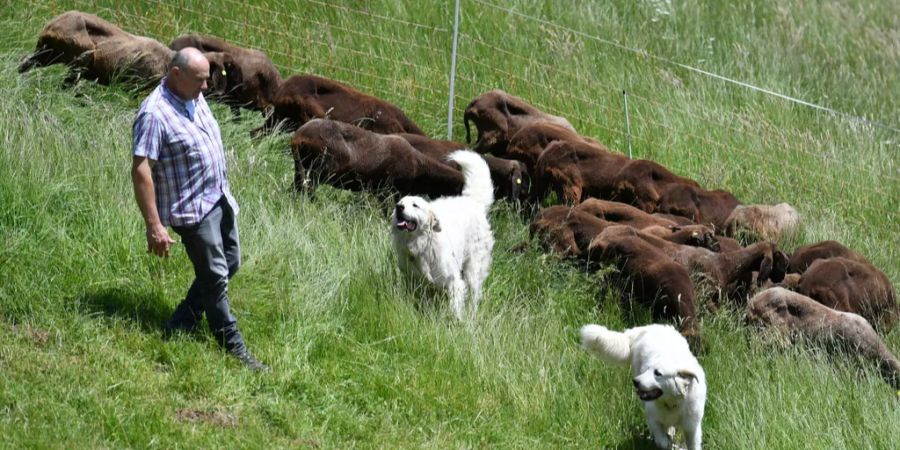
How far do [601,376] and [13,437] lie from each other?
4956 mm

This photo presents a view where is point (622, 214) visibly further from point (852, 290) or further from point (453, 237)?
point (453, 237)

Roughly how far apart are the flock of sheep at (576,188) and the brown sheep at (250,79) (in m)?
0.02

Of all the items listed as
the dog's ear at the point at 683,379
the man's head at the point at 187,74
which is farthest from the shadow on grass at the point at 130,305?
the dog's ear at the point at 683,379

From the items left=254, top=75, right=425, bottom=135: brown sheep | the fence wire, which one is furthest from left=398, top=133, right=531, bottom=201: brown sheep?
the fence wire

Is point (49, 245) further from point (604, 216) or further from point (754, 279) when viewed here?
point (754, 279)

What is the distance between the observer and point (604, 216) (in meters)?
13.2

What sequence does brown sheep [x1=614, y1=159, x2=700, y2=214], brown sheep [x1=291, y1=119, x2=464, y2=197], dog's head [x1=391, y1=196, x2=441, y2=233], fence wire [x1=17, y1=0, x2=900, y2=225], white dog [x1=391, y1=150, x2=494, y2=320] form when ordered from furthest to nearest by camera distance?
fence wire [x1=17, y1=0, x2=900, y2=225]
brown sheep [x1=614, y1=159, x2=700, y2=214]
brown sheep [x1=291, y1=119, x2=464, y2=197]
white dog [x1=391, y1=150, x2=494, y2=320]
dog's head [x1=391, y1=196, x2=441, y2=233]

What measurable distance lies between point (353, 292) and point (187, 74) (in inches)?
117

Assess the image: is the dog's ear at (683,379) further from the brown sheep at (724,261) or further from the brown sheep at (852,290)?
the brown sheep at (852,290)

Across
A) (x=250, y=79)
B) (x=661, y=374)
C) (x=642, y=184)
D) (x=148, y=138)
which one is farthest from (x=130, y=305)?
(x=642, y=184)

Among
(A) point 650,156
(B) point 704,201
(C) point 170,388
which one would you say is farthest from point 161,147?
(A) point 650,156

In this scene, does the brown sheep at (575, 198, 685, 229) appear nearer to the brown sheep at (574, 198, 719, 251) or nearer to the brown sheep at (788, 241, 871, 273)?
the brown sheep at (574, 198, 719, 251)

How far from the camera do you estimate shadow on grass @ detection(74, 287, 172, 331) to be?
9.23 metres

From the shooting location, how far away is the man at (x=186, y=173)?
26.3 feet
